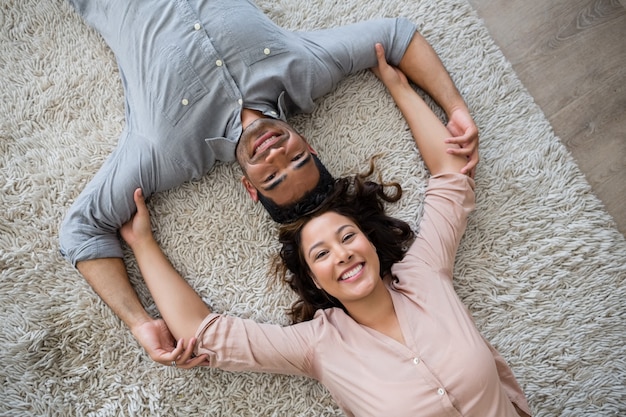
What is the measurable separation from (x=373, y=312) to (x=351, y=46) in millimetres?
1026

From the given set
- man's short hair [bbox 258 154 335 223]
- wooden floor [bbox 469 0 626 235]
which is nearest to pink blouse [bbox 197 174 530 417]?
man's short hair [bbox 258 154 335 223]

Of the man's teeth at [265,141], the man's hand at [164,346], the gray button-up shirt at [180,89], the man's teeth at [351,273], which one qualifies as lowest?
the man's teeth at [351,273]

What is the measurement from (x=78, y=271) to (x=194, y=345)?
57cm

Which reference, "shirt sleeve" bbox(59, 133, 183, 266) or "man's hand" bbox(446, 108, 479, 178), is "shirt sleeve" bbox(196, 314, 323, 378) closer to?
"shirt sleeve" bbox(59, 133, 183, 266)

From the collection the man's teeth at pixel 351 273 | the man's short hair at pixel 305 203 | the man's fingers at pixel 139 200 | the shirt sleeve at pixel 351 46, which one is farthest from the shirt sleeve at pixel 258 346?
the shirt sleeve at pixel 351 46

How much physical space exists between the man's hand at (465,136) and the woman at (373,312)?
33 millimetres

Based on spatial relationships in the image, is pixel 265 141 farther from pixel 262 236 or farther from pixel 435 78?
pixel 435 78

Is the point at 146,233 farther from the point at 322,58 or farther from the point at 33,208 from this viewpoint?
the point at 322,58

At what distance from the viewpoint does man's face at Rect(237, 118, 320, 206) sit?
5.67 feet

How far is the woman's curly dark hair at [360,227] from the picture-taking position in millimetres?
1821

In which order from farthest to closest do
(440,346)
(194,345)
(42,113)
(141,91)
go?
1. (42,113)
2. (141,91)
3. (194,345)
4. (440,346)

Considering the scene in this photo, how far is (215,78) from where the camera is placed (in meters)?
1.87

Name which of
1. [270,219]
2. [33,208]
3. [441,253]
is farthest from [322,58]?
[33,208]

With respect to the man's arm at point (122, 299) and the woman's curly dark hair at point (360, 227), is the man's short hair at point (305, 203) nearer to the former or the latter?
the woman's curly dark hair at point (360, 227)
